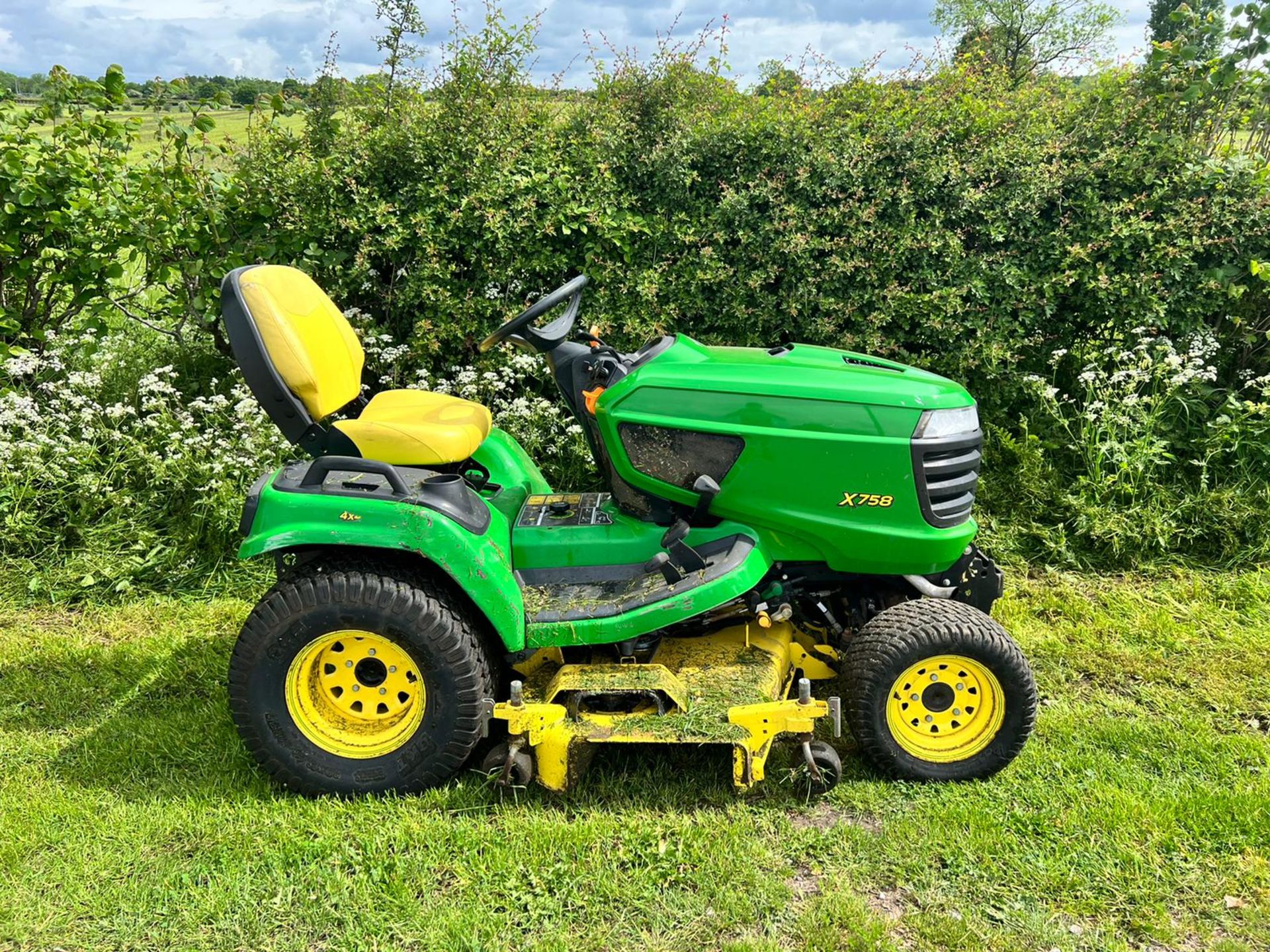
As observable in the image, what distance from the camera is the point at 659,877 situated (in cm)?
260

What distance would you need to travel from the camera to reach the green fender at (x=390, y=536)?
2783 mm

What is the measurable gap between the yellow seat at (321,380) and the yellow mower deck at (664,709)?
909 mm

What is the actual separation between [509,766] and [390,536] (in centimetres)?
79

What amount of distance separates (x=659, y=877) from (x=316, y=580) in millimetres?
1352

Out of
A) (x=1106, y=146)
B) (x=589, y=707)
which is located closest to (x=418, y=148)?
(x=589, y=707)

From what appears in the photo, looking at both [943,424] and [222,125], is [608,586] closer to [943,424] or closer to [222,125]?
[943,424]

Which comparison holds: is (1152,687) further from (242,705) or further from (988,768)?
(242,705)

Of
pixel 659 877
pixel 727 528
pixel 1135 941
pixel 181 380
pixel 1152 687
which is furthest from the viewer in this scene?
pixel 181 380

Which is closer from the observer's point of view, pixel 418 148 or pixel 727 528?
pixel 727 528

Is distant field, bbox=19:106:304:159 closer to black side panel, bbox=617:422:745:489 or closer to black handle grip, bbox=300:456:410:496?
black handle grip, bbox=300:456:410:496

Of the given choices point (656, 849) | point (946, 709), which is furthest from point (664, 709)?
point (946, 709)

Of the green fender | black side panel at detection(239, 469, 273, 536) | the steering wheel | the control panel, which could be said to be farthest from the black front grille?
black side panel at detection(239, 469, 273, 536)

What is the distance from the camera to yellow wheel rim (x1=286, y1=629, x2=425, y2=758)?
9.47 ft

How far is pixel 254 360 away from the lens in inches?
112
